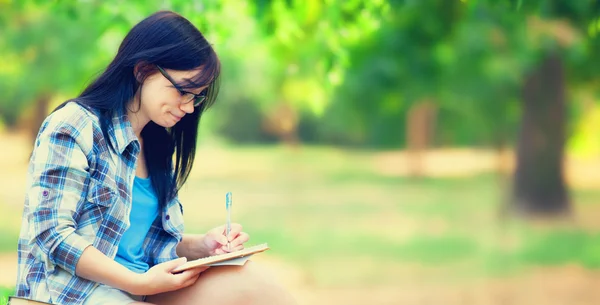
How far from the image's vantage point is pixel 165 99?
8.86 feet

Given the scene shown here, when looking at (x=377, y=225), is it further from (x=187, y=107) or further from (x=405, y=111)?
(x=187, y=107)

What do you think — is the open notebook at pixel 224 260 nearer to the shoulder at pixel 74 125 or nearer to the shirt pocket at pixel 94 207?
the shirt pocket at pixel 94 207

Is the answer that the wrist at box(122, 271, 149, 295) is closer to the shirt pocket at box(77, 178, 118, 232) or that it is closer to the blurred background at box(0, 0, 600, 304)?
the shirt pocket at box(77, 178, 118, 232)

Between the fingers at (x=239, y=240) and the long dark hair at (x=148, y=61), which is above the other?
the long dark hair at (x=148, y=61)

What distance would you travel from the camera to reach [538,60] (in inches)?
587

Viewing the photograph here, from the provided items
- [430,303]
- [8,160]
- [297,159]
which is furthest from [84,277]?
[297,159]

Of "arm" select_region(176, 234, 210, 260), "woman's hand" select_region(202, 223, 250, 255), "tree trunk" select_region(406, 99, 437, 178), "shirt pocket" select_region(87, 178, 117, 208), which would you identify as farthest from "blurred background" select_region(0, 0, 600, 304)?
"shirt pocket" select_region(87, 178, 117, 208)

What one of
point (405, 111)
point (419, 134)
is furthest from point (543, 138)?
point (419, 134)

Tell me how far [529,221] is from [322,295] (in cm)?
528

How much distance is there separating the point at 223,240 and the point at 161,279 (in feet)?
1.49

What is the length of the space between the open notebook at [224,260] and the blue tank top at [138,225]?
0.86 ft

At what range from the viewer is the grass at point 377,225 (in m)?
14.9

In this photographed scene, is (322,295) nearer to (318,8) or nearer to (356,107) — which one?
(318,8)

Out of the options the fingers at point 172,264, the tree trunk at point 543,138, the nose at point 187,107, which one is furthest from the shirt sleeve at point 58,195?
the tree trunk at point 543,138
